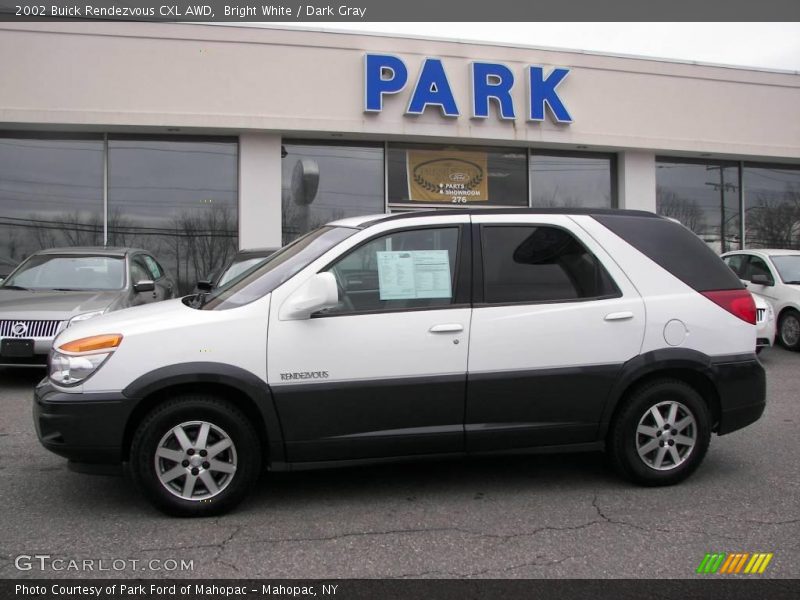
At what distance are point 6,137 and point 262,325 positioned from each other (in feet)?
36.9

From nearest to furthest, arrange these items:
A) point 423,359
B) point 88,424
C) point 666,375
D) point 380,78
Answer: point 88,424, point 423,359, point 666,375, point 380,78

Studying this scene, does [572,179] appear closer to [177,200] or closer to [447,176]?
[447,176]

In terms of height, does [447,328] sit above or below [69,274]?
below

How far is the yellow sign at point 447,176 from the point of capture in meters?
13.9

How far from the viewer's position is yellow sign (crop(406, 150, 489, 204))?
13.9 meters

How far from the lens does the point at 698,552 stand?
3420mm

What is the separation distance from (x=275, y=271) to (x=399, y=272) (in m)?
0.79

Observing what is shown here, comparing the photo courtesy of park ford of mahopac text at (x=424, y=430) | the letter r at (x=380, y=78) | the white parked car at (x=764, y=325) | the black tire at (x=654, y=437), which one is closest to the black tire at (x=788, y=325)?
the white parked car at (x=764, y=325)

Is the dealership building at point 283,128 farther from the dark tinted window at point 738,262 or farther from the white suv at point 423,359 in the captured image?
the white suv at point 423,359

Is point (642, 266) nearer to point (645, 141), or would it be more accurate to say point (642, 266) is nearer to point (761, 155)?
point (645, 141)

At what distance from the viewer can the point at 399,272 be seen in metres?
4.04

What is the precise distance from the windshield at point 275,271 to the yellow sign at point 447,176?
9.53 m

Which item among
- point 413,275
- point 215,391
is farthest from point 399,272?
point 215,391
